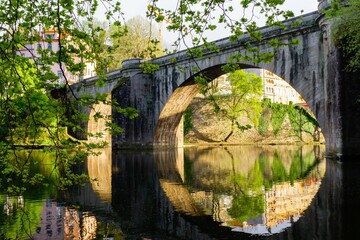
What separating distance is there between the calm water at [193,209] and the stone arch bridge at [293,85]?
3338mm

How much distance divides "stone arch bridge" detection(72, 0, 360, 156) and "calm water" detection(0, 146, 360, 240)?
3.34m

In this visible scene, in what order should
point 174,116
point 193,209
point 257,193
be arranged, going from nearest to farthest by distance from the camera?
1. point 193,209
2. point 257,193
3. point 174,116

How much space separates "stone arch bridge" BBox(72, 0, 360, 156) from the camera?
1806cm

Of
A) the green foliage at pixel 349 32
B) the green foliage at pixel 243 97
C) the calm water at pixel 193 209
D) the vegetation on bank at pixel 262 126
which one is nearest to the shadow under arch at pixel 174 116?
the vegetation on bank at pixel 262 126

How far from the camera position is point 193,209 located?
852 centimetres

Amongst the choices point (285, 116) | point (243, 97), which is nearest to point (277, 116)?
point (285, 116)

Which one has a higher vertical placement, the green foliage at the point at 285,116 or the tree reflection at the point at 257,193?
the green foliage at the point at 285,116

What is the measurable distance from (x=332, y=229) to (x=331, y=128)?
42.7 ft

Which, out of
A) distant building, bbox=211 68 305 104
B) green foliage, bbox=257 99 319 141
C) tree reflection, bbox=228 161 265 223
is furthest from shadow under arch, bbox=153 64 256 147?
distant building, bbox=211 68 305 104

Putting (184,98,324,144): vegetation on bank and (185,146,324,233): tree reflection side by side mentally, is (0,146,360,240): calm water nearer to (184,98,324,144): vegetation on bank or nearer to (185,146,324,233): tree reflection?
(185,146,324,233): tree reflection

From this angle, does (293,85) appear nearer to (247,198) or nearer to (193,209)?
(247,198)

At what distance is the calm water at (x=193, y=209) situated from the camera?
21.5ft

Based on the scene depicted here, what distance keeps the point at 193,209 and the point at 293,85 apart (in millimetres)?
15081

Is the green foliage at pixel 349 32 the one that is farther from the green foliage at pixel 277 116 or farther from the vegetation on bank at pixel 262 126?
the green foliage at pixel 277 116
